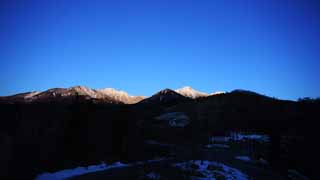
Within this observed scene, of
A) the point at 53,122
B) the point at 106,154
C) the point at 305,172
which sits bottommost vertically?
the point at 305,172

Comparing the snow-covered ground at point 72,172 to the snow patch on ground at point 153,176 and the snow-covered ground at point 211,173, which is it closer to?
the snow patch on ground at point 153,176

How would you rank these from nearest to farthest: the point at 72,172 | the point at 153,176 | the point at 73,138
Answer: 1. the point at 153,176
2. the point at 72,172
3. the point at 73,138

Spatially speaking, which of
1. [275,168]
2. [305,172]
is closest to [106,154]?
[275,168]

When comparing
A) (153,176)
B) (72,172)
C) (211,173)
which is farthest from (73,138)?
(211,173)

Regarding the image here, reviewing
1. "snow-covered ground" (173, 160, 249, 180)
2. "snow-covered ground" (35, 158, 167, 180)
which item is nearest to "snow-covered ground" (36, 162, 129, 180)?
"snow-covered ground" (35, 158, 167, 180)

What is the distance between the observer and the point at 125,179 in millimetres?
16328

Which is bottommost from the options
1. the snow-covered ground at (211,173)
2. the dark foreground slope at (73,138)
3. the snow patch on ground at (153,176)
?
the snow-covered ground at (211,173)

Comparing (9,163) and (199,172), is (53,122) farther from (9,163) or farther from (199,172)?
Answer: (199,172)

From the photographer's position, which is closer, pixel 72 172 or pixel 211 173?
pixel 72 172

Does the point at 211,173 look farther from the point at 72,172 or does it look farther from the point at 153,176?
the point at 72,172

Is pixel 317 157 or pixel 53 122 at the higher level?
pixel 53 122

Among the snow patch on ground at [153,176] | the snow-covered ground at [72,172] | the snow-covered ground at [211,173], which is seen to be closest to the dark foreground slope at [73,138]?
the snow-covered ground at [72,172]

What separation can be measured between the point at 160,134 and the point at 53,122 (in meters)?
24.2

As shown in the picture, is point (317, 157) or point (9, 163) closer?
point (9, 163)
